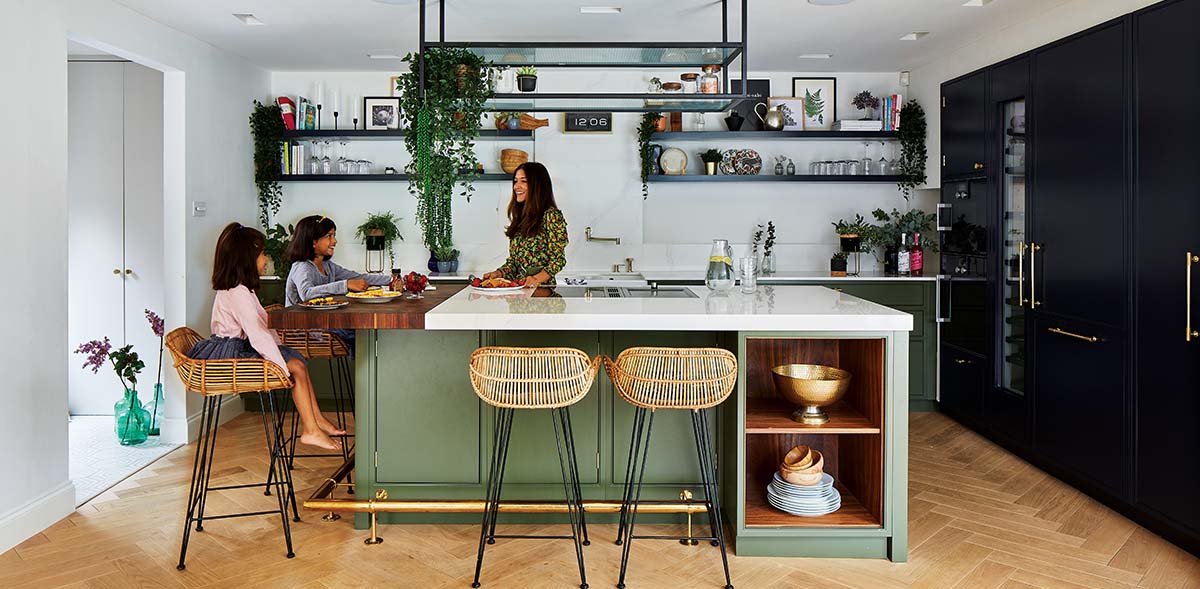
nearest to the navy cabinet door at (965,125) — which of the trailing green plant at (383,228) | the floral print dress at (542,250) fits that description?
the floral print dress at (542,250)

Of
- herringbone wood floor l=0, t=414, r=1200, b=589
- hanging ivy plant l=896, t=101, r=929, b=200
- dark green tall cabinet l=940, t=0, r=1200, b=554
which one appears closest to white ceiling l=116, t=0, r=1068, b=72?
hanging ivy plant l=896, t=101, r=929, b=200

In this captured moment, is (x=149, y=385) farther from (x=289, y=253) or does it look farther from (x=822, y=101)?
(x=822, y=101)

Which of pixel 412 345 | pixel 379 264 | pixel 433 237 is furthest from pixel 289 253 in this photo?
pixel 379 264

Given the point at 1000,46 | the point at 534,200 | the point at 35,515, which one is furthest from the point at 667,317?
the point at 1000,46

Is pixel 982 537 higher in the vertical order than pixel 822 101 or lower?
lower

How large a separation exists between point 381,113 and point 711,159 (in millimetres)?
2617

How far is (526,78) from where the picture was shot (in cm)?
436

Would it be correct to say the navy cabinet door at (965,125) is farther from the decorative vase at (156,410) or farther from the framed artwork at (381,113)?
the decorative vase at (156,410)

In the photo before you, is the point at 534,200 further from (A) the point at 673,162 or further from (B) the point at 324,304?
(A) the point at 673,162

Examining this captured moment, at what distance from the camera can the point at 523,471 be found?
156 inches

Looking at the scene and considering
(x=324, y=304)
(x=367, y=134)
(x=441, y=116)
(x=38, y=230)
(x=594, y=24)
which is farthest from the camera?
(x=367, y=134)

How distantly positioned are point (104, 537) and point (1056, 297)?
477 centimetres

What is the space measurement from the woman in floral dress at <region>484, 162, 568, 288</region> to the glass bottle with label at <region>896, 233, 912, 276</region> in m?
3.04

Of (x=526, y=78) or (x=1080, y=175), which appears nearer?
(x=526, y=78)
